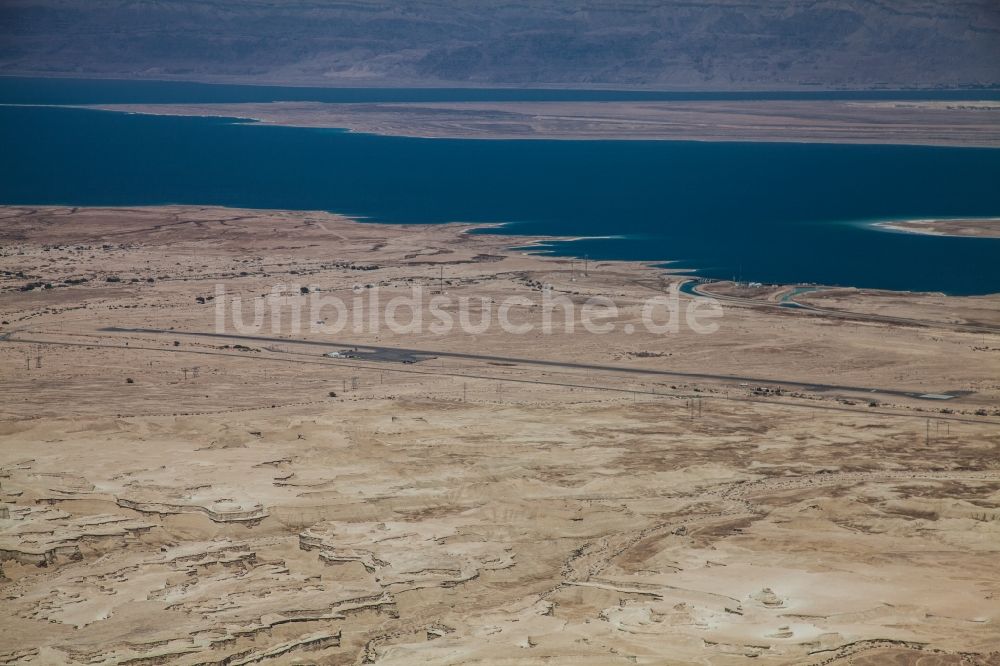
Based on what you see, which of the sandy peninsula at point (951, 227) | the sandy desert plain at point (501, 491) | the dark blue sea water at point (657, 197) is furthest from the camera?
the sandy peninsula at point (951, 227)

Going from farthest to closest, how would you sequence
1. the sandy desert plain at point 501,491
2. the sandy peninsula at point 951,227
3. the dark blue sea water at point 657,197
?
the sandy peninsula at point 951,227 < the dark blue sea water at point 657,197 < the sandy desert plain at point 501,491

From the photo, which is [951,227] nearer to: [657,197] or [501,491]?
[657,197]

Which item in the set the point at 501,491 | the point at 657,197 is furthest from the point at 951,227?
the point at 501,491

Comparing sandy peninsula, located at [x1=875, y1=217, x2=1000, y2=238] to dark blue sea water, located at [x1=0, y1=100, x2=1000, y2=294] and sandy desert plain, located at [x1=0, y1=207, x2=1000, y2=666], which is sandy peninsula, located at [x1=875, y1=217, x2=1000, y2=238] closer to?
dark blue sea water, located at [x1=0, y1=100, x2=1000, y2=294]

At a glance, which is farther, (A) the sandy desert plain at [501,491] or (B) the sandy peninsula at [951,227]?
(B) the sandy peninsula at [951,227]

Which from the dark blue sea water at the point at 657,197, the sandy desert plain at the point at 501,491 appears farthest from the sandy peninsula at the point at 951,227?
the sandy desert plain at the point at 501,491

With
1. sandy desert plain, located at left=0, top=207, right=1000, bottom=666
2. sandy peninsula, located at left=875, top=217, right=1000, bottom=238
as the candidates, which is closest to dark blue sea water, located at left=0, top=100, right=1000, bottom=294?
sandy peninsula, located at left=875, top=217, right=1000, bottom=238

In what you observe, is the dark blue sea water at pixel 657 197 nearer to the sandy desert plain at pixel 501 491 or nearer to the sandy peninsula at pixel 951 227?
the sandy peninsula at pixel 951 227
